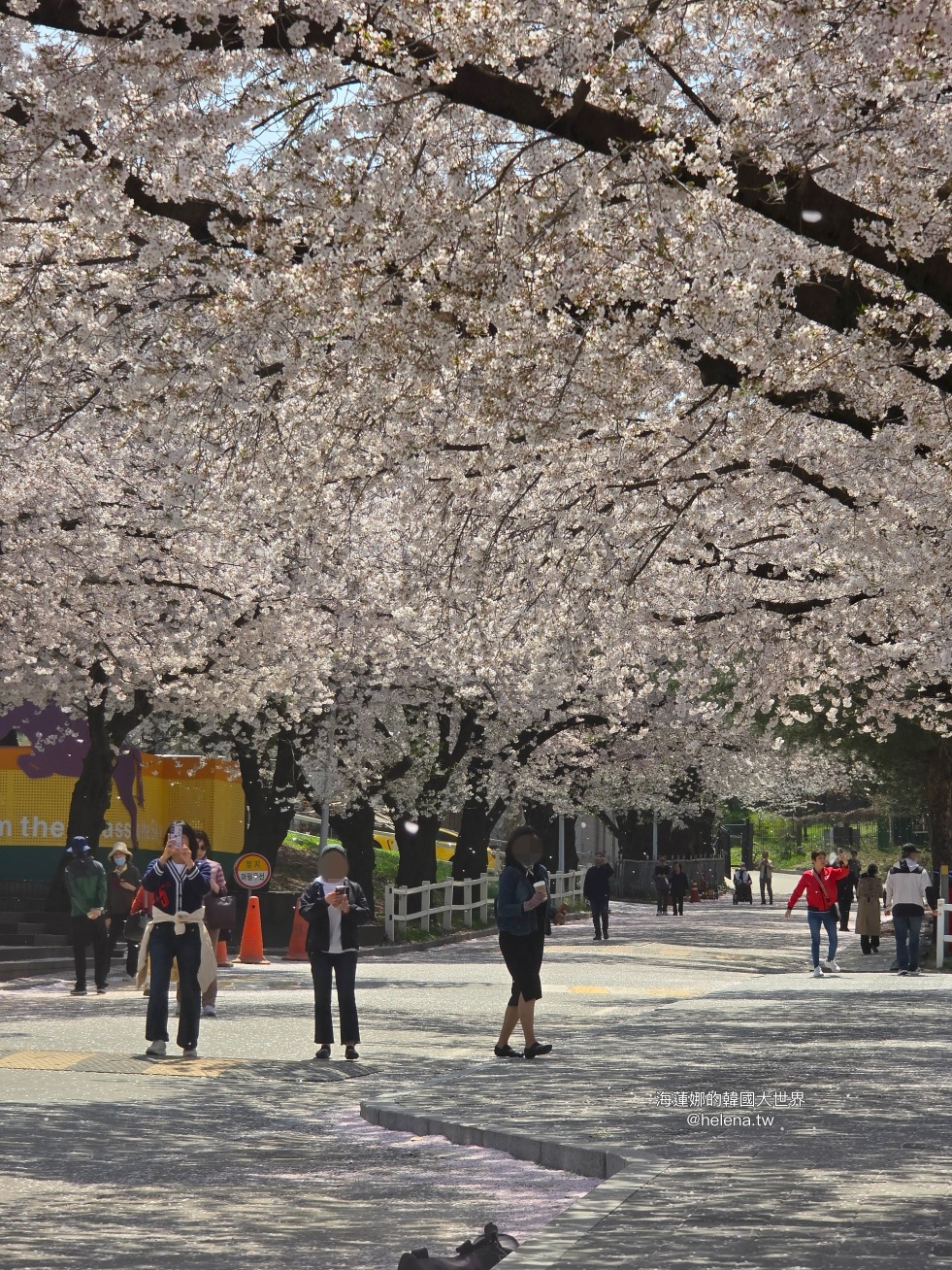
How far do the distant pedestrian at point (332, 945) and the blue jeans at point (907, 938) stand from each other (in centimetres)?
1295

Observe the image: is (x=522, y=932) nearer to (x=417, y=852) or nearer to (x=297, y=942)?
(x=297, y=942)

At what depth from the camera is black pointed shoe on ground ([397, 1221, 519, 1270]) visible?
5453 mm

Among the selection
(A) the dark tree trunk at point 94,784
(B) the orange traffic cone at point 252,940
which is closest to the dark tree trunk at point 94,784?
(A) the dark tree trunk at point 94,784

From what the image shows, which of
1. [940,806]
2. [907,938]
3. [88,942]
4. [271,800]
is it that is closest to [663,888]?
[940,806]

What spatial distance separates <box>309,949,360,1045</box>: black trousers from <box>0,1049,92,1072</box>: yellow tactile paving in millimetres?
1902

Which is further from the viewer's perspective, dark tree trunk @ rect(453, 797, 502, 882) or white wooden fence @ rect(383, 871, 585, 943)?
dark tree trunk @ rect(453, 797, 502, 882)

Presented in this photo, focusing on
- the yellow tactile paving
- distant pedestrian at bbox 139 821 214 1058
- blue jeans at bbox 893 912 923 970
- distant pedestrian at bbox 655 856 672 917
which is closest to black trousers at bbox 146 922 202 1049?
distant pedestrian at bbox 139 821 214 1058

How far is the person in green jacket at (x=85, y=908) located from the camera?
19422 millimetres

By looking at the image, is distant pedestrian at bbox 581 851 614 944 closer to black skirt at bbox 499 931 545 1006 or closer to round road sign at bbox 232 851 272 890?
round road sign at bbox 232 851 272 890

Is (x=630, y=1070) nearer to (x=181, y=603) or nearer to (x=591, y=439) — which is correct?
(x=591, y=439)

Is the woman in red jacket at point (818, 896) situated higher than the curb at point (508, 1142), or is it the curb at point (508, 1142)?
the woman in red jacket at point (818, 896)

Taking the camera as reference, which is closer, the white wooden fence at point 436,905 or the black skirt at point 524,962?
the black skirt at point 524,962

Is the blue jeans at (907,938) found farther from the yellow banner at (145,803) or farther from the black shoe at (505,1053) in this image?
the yellow banner at (145,803)

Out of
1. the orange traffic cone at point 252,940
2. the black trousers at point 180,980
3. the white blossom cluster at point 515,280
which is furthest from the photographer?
the orange traffic cone at point 252,940
